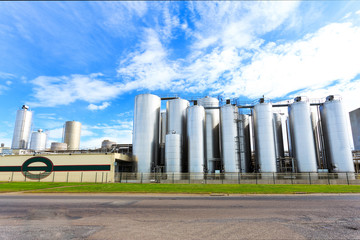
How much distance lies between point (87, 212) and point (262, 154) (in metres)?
35.6

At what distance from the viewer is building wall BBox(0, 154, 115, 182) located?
127ft

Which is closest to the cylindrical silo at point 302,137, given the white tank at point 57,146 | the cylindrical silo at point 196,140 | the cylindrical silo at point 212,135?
the cylindrical silo at point 212,135

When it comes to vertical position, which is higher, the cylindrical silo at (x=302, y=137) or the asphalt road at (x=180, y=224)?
the cylindrical silo at (x=302, y=137)

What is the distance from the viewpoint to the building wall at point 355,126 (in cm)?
6341

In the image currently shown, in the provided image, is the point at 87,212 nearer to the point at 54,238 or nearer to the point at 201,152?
the point at 54,238

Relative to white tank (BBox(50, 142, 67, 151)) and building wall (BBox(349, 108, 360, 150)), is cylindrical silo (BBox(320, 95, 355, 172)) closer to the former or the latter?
building wall (BBox(349, 108, 360, 150))

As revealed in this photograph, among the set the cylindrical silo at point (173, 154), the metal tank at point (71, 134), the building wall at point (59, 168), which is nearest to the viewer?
the building wall at point (59, 168)

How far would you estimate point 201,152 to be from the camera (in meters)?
42.1

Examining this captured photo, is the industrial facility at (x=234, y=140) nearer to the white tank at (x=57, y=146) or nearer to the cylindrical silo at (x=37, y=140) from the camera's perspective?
the white tank at (x=57, y=146)

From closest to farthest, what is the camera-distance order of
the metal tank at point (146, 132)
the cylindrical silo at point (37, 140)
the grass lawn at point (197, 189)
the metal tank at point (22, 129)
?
the grass lawn at point (197, 189) → the metal tank at point (146, 132) → the metal tank at point (22, 129) → the cylindrical silo at point (37, 140)

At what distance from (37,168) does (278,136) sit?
159ft

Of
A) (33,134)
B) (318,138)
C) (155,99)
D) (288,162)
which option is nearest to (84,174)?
(155,99)

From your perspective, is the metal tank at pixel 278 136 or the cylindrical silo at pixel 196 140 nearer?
the cylindrical silo at pixel 196 140

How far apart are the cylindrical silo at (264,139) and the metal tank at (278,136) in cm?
473
